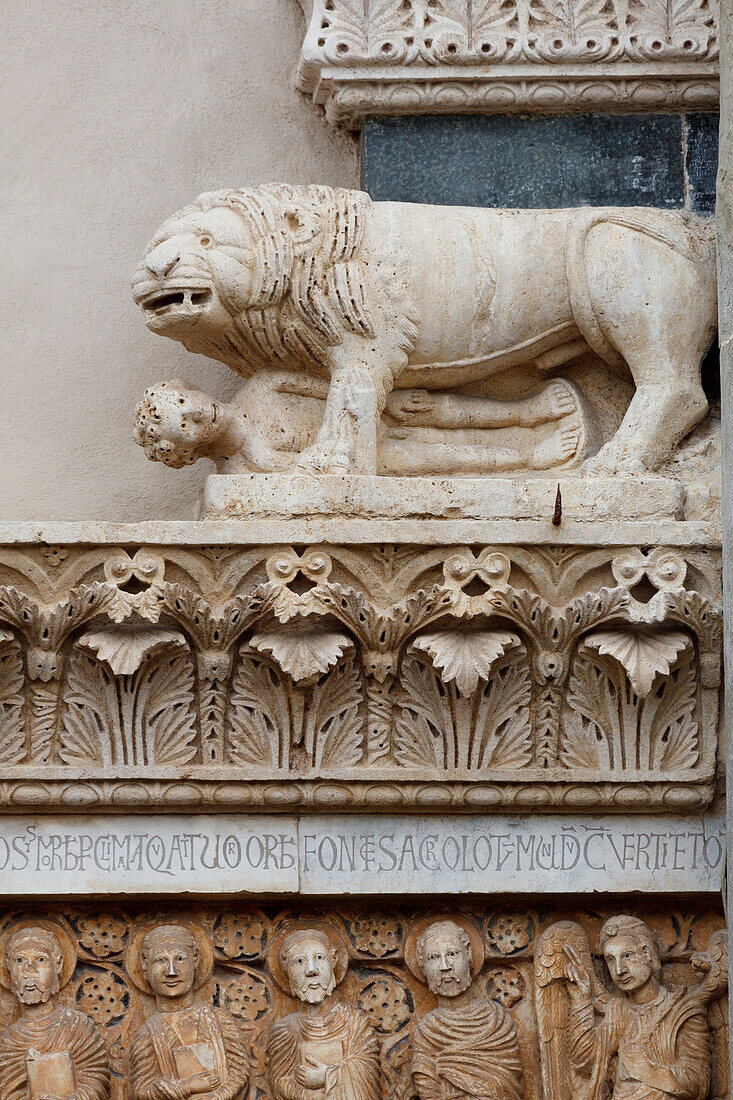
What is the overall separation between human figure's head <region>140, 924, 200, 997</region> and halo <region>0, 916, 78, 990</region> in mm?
147

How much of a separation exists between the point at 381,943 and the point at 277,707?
1.75 ft

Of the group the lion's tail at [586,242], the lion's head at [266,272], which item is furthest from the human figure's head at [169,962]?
the lion's tail at [586,242]

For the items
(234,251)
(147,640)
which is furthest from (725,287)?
(147,640)

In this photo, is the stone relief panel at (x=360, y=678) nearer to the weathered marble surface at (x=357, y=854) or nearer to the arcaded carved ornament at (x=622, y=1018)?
the weathered marble surface at (x=357, y=854)

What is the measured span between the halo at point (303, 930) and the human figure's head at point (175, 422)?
0.99m

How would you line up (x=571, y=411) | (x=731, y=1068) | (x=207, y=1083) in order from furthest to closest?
(x=571, y=411) < (x=207, y=1083) < (x=731, y=1068)

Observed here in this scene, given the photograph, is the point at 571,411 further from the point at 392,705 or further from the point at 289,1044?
the point at 289,1044

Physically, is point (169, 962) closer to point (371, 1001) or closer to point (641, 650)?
point (371, 1001)

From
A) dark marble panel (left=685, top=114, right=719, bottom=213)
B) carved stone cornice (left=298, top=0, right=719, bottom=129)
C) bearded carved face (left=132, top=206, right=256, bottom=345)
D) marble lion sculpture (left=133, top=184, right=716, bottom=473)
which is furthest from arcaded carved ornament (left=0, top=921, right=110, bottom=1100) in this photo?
dark marble panel (left=685, top=114, right=719, bottom=213)

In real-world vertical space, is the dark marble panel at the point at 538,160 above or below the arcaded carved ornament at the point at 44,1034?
above

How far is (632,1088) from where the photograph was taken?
4016 millimetres

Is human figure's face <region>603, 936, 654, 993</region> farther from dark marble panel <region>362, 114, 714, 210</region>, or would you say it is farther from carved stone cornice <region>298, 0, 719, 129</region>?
carved stone cornice <region>298, 0, 719, 129</region>

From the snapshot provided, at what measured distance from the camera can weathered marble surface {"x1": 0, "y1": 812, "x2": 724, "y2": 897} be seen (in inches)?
163

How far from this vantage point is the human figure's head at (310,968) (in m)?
4.10
